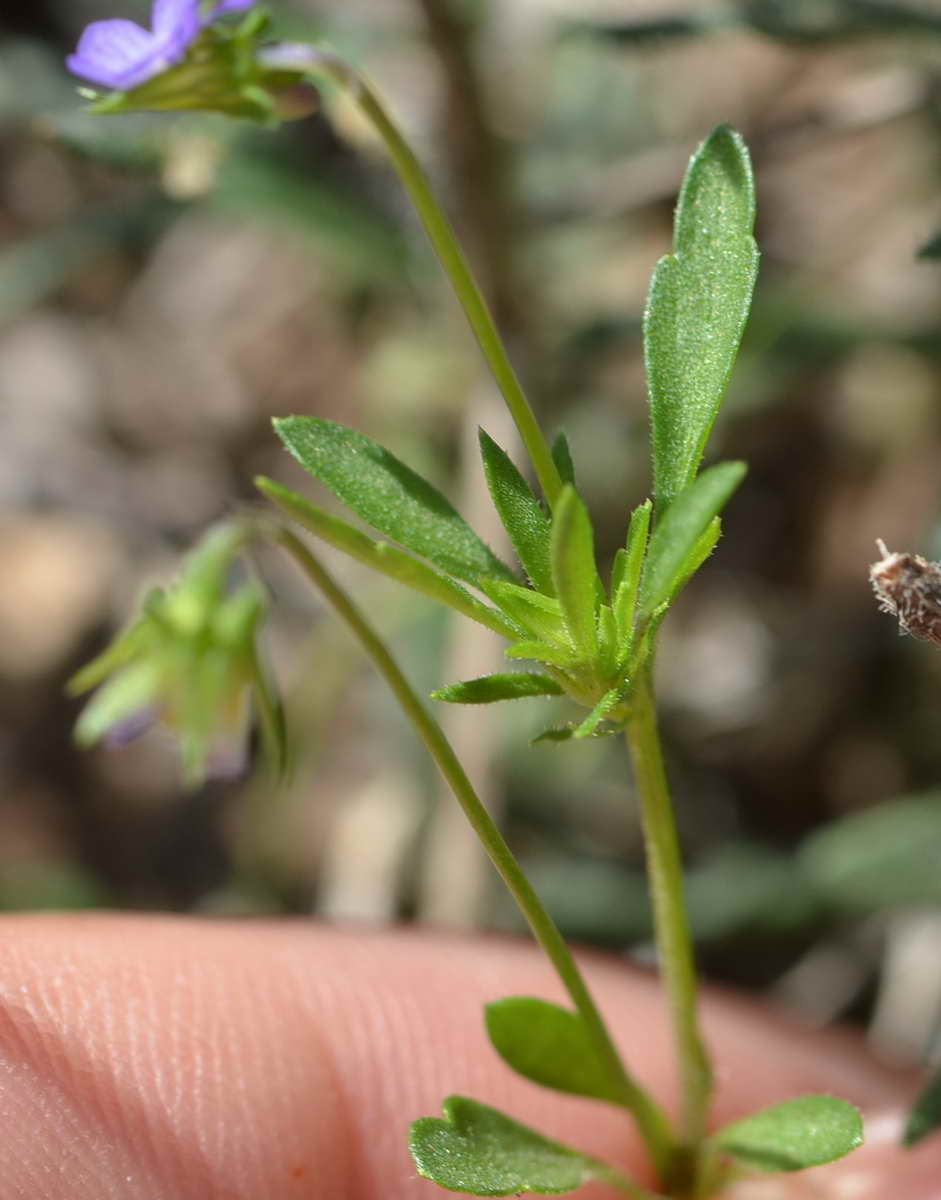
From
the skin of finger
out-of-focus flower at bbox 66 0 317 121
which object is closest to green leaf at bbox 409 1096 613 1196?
the skin of finger

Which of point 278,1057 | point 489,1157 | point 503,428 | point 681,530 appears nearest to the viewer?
point 681,530

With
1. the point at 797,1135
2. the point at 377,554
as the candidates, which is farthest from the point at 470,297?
the point at 797,1135

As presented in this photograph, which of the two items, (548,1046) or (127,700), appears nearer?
(548,1046)

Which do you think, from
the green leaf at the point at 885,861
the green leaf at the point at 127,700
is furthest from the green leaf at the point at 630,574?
the green leaf at the point at 885,861

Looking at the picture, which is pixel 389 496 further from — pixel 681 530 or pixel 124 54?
pixel 124 54

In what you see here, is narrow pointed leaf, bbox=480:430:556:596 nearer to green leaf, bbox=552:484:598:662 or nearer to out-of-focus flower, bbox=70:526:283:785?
green leaf, bbox=552:484:598:662

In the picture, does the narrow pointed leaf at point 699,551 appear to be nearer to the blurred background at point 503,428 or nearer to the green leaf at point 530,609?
the green leaf at point 530,609
